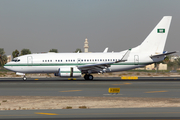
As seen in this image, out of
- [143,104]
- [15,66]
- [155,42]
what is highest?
[155,42]

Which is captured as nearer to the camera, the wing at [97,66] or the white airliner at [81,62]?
the wing at [97,66]

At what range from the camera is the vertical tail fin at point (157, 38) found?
4466 centimetres

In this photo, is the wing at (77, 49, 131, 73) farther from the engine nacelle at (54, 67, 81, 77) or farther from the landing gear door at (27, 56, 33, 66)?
the landing gear door at (27, 56, 33, 66)

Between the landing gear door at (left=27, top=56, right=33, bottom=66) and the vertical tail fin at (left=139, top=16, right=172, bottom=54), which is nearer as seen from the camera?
the landing gear door at (left=27, top=56, right=33, bottom=66)

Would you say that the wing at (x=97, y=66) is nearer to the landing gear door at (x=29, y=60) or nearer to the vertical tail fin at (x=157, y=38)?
the vertical tail fin at (x=157, y=38)

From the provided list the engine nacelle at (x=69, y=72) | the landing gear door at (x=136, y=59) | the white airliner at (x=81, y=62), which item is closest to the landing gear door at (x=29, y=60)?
the white airliner at (x=81, y=62)

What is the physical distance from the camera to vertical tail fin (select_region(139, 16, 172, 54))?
147 feet

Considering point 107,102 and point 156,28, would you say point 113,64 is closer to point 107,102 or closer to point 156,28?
point 156,28

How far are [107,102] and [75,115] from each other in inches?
228

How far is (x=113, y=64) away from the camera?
4300 cm

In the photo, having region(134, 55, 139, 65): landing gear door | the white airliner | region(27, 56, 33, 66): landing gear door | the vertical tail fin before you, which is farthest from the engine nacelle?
the vertical tail fin

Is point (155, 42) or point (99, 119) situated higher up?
point (155, 42)

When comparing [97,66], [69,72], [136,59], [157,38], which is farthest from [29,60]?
[157,38]

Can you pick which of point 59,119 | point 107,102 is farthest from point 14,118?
point 107,102
